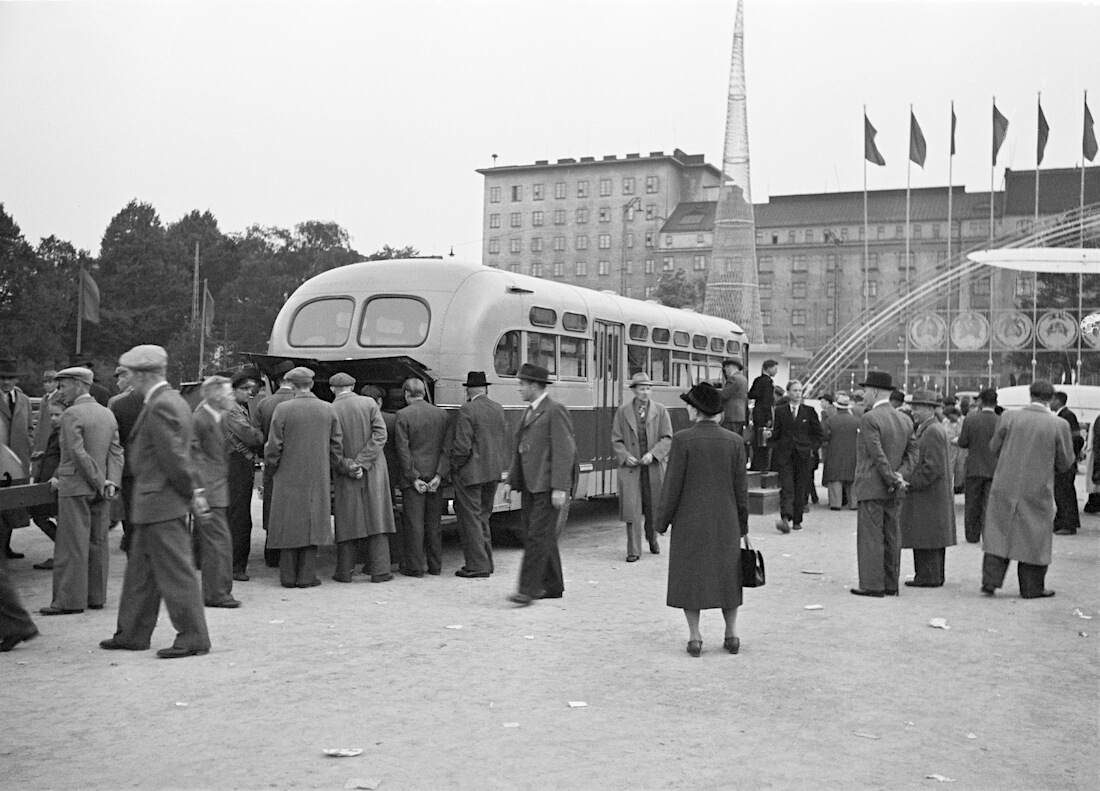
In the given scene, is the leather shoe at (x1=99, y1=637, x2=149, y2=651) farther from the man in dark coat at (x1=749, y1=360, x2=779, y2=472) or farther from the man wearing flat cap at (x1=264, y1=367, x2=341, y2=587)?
the man in dark coat at (x1=749, y1=360, x2=779, y2=472)

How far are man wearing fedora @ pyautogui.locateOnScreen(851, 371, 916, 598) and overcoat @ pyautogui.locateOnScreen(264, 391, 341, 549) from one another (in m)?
5.07

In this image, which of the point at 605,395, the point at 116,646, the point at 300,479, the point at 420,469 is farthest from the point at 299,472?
the point at 605,395

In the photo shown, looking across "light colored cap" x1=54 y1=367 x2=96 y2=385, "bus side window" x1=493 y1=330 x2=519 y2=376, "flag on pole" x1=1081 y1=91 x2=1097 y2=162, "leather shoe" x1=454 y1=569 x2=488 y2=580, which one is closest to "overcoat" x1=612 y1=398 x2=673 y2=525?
"bus side window" x1=493 y1=330 x2=519 y2=376

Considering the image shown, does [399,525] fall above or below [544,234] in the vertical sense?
below

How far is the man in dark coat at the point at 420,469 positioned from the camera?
12219 mm

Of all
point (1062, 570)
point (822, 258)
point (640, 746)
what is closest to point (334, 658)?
point (640, 746)

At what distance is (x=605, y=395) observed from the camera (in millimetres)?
16984

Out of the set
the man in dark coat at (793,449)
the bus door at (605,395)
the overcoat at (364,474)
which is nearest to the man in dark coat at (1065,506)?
the man in dark coat at (793,449)

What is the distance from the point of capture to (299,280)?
85.1 metres

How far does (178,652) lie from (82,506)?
222 centimetres

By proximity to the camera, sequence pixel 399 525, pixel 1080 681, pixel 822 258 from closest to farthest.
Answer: pixel 1080 681, pixel 399 525, pixel 822 258

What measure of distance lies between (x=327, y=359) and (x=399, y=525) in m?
2.63

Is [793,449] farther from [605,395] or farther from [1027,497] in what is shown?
[1027,497]

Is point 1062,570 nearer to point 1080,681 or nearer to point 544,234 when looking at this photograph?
point 1080,681
